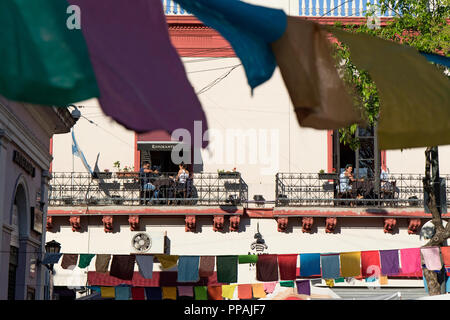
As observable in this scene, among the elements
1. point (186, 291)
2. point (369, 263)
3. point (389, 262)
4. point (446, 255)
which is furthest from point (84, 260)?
point (446, 255)

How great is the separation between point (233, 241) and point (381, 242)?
438 centimetres

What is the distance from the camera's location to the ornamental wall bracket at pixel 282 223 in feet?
80.2

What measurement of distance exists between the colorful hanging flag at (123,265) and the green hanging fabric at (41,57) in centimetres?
1524

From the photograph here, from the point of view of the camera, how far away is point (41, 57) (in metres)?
3.97

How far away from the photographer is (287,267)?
18938 mm

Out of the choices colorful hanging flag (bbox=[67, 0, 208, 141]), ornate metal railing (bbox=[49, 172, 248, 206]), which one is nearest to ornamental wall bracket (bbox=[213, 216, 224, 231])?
ornate metal railing (bbox=[49, 172, 248, 206])

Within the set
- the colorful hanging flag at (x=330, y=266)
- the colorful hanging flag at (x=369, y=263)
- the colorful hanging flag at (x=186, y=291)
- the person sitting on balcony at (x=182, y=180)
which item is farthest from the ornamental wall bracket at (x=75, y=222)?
the colorful hanging flag at (x=369, y=263)

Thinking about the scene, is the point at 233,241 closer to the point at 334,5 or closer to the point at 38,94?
the point at 334,5

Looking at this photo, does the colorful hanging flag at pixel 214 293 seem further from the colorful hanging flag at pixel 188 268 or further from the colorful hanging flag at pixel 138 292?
the colorful hanging flag at pixel 138 292

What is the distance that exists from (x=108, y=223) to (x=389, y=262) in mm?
9112

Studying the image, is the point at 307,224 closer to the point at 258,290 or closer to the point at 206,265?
the point at 258,290

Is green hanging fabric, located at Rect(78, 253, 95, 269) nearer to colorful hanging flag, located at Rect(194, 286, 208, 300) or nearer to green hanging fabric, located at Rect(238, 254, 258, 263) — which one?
colorful hanging flag, located at Rect(194, 286, 208, 300)

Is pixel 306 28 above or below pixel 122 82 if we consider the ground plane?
above
